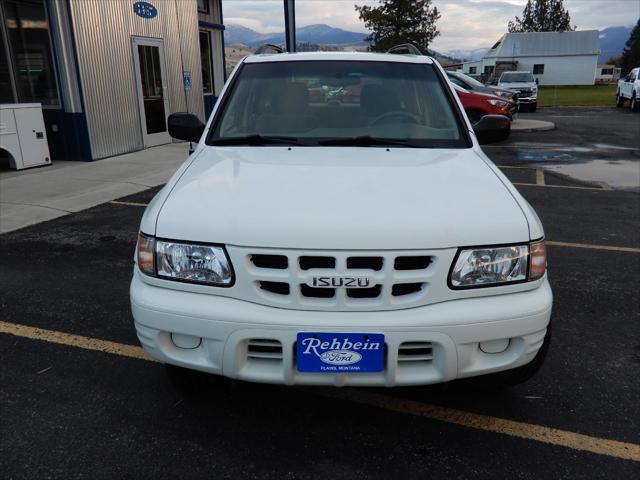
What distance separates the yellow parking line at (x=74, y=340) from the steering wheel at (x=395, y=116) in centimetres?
203

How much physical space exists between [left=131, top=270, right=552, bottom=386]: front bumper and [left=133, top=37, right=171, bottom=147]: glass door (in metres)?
10.2

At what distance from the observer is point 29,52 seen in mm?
10133

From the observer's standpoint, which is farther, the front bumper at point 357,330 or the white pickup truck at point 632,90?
the white pickup truck at point 632,90

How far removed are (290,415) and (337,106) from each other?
→ 6.37 feet

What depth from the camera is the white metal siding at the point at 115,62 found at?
9742 mm

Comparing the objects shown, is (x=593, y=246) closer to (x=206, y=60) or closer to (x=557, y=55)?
(x=206, y=60)

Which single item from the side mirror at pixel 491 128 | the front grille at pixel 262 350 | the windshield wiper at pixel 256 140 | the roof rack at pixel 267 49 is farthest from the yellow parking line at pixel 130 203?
the front grille at pixel 262 350

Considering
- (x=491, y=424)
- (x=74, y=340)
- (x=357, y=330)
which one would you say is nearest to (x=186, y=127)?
(x=74, y=340)

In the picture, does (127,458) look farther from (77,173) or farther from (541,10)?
(541,10)

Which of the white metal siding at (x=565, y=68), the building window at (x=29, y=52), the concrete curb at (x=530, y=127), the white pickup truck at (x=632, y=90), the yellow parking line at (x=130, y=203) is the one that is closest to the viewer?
the yellow parking line at (x=130, y=203)

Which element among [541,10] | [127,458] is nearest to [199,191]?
[127,458]

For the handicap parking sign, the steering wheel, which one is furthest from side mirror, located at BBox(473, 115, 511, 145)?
the handicap parking sign

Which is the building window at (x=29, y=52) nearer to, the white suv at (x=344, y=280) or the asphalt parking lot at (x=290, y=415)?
the asphalt parking lot at (x=290, y=415)

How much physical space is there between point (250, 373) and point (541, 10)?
3776 inches
